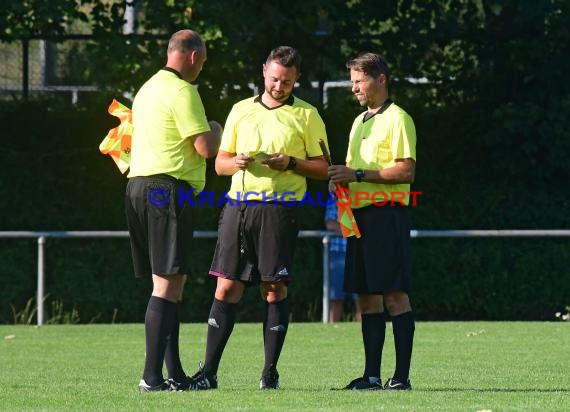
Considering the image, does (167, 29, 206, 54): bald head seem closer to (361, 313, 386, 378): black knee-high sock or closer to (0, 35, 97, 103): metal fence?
(361, 313, 386, 378): black knee-high sock

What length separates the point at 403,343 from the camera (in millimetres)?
8555

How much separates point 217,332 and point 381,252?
3.56 feet

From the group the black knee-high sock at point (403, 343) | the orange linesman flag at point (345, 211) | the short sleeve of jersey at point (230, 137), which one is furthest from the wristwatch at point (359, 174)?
the black knee-high sock at point (403, 343)

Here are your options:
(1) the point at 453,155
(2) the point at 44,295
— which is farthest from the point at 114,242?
(1) the point at 453,155

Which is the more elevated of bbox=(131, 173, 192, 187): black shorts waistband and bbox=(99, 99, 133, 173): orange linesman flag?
bbox=(99, 99, 133, 173): orange linesman flag

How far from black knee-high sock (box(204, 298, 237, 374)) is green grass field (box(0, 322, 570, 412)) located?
0.18m

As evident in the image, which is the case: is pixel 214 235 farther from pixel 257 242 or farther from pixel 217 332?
pixel 257 242

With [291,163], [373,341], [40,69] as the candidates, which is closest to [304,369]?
[373,341]

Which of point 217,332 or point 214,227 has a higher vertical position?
point 217,332

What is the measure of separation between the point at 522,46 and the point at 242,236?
872cm

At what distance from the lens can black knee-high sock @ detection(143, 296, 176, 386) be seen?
8148 mm

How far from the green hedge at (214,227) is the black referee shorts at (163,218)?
27.7 feet

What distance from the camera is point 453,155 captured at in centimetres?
1747

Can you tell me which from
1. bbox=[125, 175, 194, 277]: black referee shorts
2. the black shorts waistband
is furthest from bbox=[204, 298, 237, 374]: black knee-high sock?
the black shorts waistband
